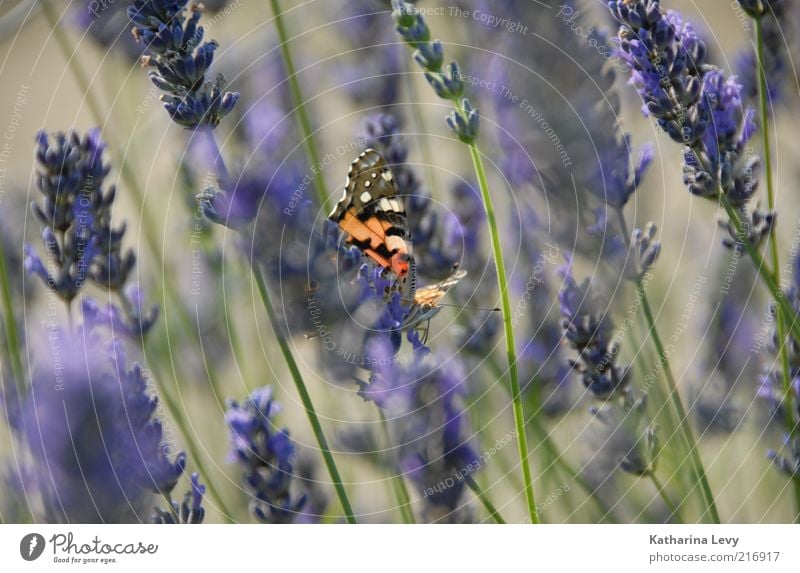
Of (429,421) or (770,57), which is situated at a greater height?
(770,57)

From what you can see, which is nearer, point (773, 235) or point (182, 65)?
point (182, 65)

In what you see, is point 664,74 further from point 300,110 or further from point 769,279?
point 300,110

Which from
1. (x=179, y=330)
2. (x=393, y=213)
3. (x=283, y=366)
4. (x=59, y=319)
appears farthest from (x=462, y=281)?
(x=59, y=319)

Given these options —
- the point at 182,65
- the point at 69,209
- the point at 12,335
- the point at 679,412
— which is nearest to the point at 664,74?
the point at 679,412

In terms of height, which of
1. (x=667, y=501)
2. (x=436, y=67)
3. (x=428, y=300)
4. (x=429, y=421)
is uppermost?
(x=436, y=67)

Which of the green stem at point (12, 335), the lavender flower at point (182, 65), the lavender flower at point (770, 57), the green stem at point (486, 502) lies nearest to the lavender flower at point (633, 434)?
the green stem at point (486, 502)

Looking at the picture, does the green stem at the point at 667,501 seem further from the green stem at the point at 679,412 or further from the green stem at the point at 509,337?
the green stem at the point at 509,337

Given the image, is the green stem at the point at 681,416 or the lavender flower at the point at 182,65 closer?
the lavender flower at the point at 182,65
